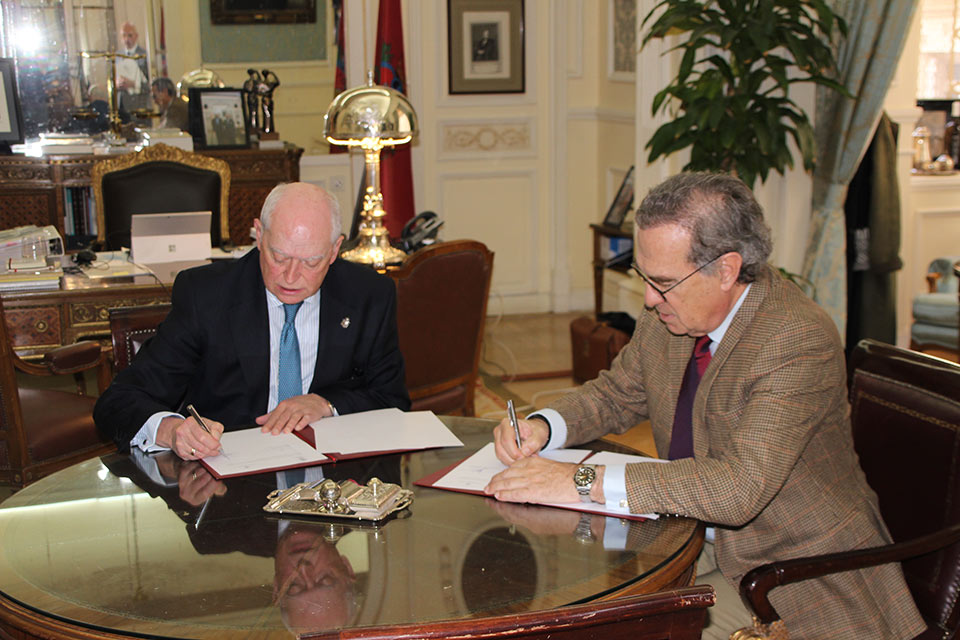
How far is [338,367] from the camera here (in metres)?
2.41

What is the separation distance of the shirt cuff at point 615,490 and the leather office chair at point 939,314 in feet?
12.9

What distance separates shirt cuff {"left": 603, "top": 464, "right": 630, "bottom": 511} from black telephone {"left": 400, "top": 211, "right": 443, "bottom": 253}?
2.54m

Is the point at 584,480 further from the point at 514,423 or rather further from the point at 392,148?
the point at 392,148

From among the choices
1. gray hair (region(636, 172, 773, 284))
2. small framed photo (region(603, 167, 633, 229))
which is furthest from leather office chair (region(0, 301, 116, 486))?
small framed photo (region(603, 167, 633, 229))

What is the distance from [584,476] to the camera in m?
1.77

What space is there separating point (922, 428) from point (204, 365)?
1.59 meters

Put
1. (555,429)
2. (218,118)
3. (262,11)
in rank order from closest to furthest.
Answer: (555,429)
(218,118)
(262,11)

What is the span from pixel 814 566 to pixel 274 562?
3.02 feet

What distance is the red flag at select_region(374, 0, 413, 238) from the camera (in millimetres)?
5797

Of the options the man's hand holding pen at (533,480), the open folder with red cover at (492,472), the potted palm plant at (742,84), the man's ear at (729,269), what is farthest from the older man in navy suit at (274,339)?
the potted palm plant at (742,84)

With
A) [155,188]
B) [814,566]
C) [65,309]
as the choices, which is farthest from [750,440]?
[155,188]

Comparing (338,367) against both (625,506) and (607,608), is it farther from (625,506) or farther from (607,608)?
(607,608)

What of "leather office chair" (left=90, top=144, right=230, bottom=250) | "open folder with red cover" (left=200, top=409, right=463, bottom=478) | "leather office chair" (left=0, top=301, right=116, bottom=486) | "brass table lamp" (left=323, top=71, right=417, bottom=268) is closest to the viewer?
"open folder with red cover" (left=200, top=409, right=463, bottom=478)

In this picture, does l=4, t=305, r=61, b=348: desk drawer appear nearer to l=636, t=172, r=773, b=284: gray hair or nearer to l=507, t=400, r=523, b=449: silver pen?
l=507, t=400, r=523, b=449: silver pen
